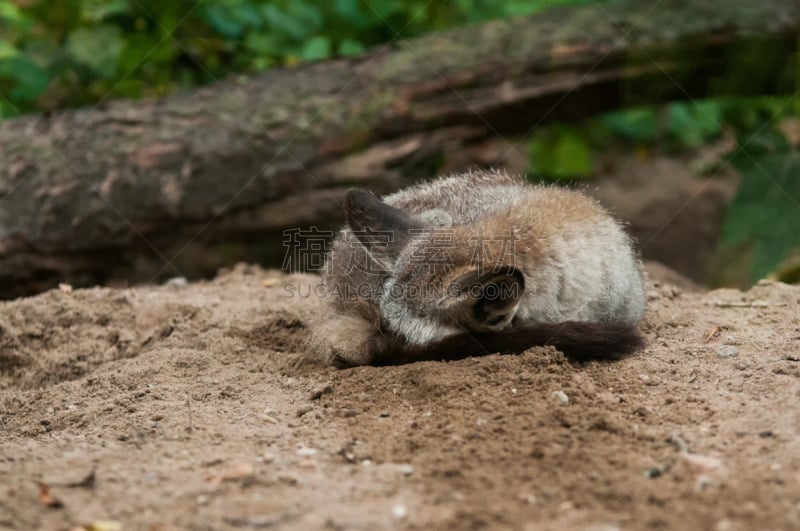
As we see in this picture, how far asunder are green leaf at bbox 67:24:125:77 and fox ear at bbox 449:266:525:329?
15.9 ft

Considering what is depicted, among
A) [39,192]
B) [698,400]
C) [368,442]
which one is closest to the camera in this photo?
[368,442]

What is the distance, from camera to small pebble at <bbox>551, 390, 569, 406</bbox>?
3447mm

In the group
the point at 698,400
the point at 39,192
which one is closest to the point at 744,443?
the point at 698,400

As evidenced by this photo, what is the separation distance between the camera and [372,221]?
4086mm

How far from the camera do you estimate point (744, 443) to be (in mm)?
3059

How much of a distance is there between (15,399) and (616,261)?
123 inches

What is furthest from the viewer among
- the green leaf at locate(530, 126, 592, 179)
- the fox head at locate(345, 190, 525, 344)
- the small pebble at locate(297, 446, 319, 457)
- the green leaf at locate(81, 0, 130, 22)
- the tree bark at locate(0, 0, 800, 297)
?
the green leaf at locate(530, 126, 592, 179)

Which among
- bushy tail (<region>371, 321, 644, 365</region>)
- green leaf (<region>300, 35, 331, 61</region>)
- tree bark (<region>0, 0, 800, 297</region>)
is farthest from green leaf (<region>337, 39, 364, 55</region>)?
bushy tail (<region>371, 321, 644, 365</region>)

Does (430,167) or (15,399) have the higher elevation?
(430,167)

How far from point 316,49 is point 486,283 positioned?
441 centimetres

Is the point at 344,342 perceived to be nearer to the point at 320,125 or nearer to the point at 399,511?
the point at 399,511

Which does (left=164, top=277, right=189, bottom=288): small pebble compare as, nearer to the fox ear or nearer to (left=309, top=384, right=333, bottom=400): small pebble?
(left=309, top=384, right=333, bottom=400): small pebble

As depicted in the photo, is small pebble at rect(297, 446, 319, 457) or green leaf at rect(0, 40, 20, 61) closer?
small pebble at rect(297, 446, 319, 457)

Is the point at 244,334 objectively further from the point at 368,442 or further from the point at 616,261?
the point at 616,261
